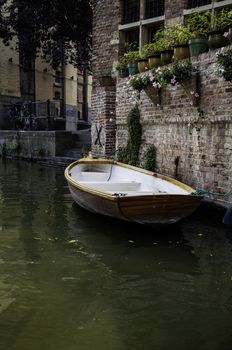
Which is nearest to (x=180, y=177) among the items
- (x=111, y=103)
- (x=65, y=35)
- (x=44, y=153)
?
(x=111, y=103)

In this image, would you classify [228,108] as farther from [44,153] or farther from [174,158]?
[44,153]

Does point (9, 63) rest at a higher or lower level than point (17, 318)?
higher

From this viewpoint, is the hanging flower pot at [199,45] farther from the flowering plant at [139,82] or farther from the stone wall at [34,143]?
the stone wall at [34,143]

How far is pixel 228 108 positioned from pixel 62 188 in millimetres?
4853

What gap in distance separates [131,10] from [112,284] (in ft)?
29.3

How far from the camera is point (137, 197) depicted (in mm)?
5340

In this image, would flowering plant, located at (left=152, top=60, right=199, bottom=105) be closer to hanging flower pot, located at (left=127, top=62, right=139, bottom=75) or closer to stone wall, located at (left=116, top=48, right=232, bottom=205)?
stone wall, located at (left=116, top=48, right=232, bottom=205)

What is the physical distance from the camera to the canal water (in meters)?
3.17

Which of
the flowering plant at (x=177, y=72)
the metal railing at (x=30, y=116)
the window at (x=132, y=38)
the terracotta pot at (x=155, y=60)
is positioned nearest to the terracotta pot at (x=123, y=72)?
the window at (x=132, y=38)

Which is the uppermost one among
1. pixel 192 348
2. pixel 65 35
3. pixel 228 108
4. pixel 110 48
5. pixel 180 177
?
pixel 65 35

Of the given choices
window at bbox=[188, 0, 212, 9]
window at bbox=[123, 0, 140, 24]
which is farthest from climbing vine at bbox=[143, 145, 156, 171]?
window at bbox=[123, 0, 140, 24]

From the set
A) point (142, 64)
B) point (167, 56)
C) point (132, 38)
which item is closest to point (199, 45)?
point (167, 56)

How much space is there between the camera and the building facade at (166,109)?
659cm

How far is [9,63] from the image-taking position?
2066 cm
